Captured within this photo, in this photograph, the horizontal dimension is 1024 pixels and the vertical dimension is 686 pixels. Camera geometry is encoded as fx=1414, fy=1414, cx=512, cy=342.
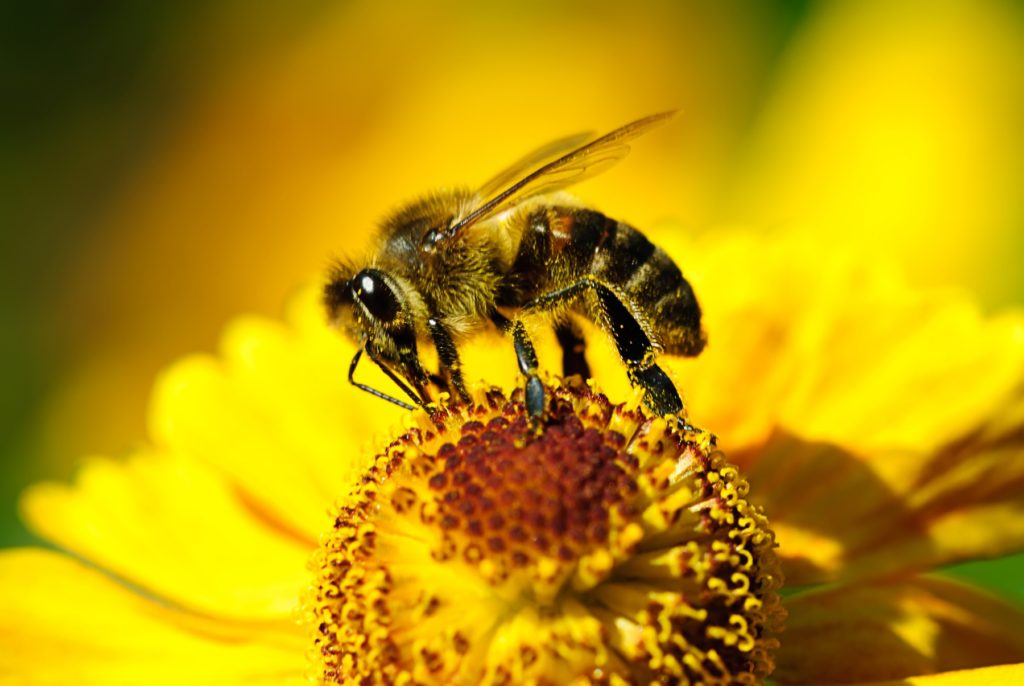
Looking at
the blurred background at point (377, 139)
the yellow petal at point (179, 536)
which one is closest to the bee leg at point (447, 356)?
the yellow petal at point (179, 536)

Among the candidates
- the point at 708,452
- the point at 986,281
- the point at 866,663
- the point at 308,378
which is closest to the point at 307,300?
the point at 308,378

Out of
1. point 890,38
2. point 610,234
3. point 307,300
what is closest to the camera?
point 610,234

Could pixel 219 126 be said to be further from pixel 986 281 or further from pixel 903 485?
pixel 903 485

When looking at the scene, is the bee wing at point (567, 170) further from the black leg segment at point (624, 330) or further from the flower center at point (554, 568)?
the flower center at point (554, 568)

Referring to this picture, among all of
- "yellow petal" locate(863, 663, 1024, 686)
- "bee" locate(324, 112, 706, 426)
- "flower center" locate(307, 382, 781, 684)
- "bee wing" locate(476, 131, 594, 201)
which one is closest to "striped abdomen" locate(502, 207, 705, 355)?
"bee" locate(324, 112, 706, 426)

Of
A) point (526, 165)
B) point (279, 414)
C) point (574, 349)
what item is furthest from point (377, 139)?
point (574, 349)

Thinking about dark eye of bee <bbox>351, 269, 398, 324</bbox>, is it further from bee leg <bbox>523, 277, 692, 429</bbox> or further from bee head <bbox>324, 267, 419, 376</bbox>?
bee leg <bbox>523, 277, 692, 429</bbox>
